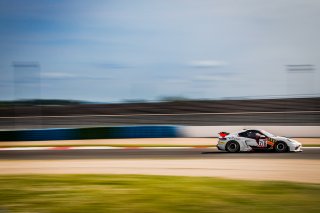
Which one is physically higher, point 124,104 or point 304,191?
point 124,104

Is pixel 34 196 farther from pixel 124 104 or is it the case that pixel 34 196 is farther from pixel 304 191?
pixel 124 104

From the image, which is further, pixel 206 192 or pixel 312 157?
pixel 312 157

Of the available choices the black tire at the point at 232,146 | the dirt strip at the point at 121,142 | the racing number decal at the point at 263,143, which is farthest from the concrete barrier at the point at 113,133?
the racing number decal at the point at 263,143

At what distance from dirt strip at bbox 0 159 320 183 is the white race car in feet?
7.01

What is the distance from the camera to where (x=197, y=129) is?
24484 mm

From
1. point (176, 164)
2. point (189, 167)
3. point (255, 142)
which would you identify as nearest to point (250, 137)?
point (255, 142)

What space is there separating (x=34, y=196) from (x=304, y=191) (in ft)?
16.6

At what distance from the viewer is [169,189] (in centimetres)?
832

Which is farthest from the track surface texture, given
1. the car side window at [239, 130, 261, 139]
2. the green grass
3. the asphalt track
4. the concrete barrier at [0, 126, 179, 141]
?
the concrete barrier at [0, 126, 179, 141]

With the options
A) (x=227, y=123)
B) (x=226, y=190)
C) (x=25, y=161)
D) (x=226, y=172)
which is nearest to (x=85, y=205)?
(x=226, y=190)

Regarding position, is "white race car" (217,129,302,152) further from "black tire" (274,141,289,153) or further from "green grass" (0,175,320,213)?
"green grass" (0,175,320,213)

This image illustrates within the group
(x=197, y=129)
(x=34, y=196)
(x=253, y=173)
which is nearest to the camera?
(x=34, y=196)

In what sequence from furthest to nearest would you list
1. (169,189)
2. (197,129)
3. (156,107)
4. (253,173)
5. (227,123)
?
(156,107)
(227,123)
(197,129)
(253,173)
(169,189)

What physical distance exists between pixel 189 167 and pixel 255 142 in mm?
4318
